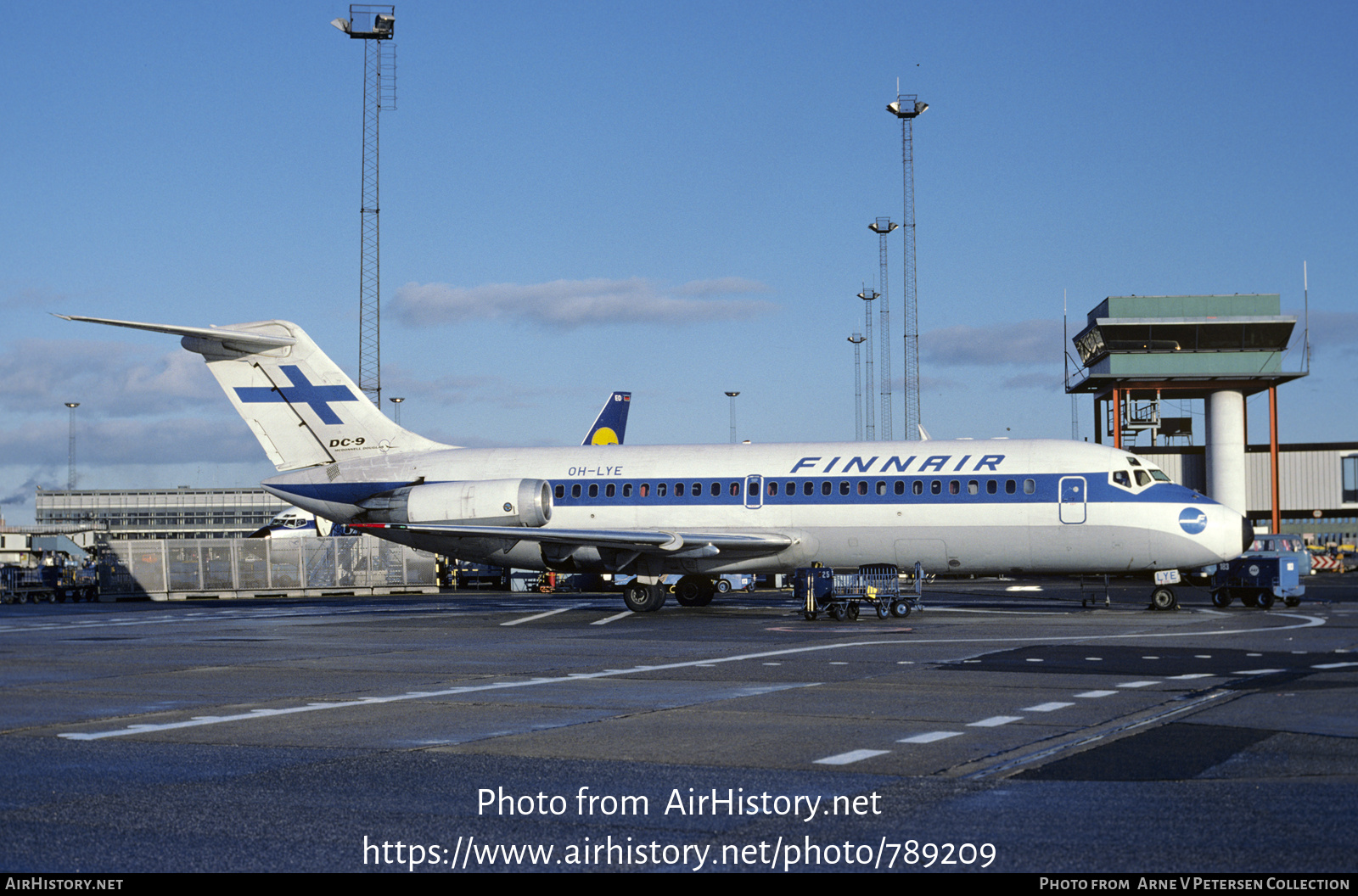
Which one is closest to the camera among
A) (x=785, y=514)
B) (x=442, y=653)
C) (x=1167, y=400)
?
(x=442, y=653)

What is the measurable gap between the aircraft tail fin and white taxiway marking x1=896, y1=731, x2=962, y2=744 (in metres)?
45.1

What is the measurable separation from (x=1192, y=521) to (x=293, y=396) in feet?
78.0

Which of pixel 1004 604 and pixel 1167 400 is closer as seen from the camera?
pixel 1004 604

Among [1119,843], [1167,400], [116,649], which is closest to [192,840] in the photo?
[1119,843]

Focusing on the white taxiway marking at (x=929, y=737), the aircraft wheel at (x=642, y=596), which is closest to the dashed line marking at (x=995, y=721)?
the white taxiway marking at (x=929, y=737)

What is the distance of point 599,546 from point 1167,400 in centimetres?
4791

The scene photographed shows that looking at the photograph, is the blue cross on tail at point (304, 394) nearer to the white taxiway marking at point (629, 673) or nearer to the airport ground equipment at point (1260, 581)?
the white taxiway marking at point (629, 673)

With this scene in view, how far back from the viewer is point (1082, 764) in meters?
9.55

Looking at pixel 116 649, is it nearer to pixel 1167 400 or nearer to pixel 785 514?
pixel 785 514

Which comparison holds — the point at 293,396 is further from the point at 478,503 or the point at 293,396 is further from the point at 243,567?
the point at 243,567

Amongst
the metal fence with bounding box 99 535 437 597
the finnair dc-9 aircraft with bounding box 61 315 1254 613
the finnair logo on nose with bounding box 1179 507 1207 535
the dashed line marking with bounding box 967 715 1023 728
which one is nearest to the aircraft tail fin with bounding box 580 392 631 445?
the metal fence with bounding box 99 535 437 597

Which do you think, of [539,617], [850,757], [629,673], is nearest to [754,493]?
[539,617]

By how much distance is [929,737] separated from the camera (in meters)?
11.1

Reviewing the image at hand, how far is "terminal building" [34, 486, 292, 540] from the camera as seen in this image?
155 metres
